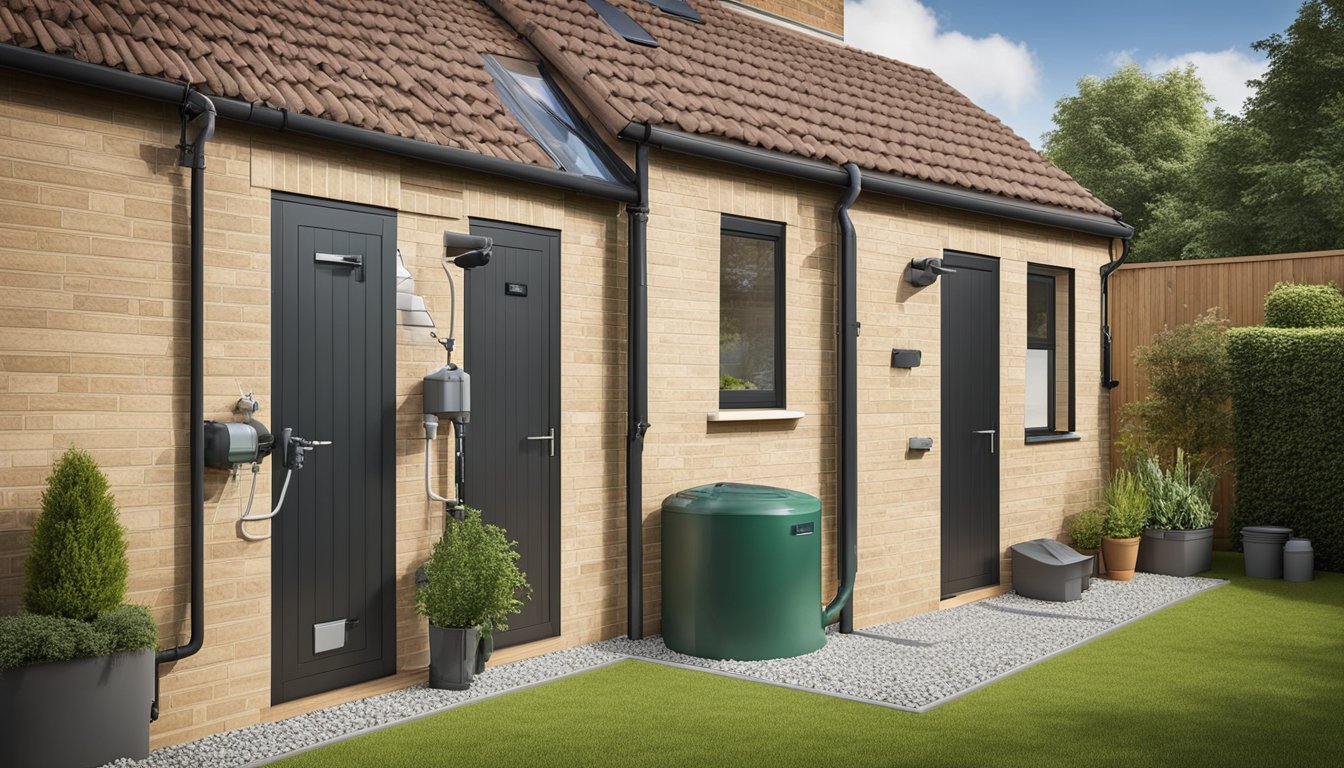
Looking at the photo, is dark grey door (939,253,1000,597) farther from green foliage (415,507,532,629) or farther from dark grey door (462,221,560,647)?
green foliage (415,507,532,629)

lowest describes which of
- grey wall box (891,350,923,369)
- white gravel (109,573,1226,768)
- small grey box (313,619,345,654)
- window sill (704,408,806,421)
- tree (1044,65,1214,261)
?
white gravel (109,573,1226,768)

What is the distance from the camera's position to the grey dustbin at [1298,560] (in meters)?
10.7

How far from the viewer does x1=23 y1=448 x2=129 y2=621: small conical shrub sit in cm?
482

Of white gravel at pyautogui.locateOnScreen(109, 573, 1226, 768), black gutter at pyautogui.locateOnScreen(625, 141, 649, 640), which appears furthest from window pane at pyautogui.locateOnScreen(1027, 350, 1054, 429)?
black gutter at pyautogui.locateOnScreen(625, 141, 649, 640)

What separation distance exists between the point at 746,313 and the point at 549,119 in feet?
6.44

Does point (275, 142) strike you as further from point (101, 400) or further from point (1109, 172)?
point (1109, 172)

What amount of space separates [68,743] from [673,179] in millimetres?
4902

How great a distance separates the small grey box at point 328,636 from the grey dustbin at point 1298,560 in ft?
28.1

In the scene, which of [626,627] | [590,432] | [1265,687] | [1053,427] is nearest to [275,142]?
[590,432]

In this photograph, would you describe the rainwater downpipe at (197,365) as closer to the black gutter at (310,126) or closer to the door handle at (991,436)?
the black gutter at (310,126)

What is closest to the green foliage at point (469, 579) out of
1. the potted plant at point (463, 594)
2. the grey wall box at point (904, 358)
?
the potted plant at point (463, 594)

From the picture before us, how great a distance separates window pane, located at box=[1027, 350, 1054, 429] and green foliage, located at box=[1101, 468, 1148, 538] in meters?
0.89

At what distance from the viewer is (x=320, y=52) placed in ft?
22.2

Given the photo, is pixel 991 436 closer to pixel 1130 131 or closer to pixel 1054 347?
pixel 1054 347
